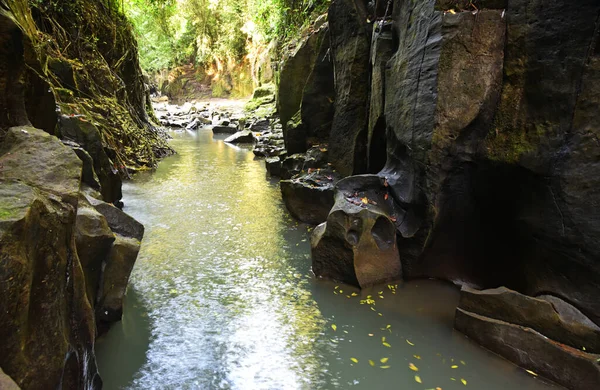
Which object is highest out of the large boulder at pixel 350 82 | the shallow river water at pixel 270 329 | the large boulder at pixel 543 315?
the large boulder at pixel 350 82

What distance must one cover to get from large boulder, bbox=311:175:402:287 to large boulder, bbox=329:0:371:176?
2.67 metres

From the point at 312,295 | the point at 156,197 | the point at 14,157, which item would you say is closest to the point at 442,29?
the point at 312,295

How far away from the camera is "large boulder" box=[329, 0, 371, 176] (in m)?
8.26

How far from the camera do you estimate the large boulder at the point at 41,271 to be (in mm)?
2307

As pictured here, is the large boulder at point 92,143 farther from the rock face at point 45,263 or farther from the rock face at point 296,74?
the rock face at point 296,74

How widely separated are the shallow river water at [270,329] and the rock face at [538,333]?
0.16 metres

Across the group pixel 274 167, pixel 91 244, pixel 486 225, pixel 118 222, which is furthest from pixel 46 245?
pixel 274 167

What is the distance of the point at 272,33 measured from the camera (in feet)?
63.6

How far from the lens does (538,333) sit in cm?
396

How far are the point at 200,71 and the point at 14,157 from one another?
152ft

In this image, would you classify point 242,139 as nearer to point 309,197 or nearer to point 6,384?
point 309,197

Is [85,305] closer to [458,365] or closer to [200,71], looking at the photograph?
[458,365]

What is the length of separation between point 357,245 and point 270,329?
1704mm

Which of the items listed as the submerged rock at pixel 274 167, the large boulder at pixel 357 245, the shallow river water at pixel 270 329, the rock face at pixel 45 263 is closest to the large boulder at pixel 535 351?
the shallow river water at pixel 270 329
